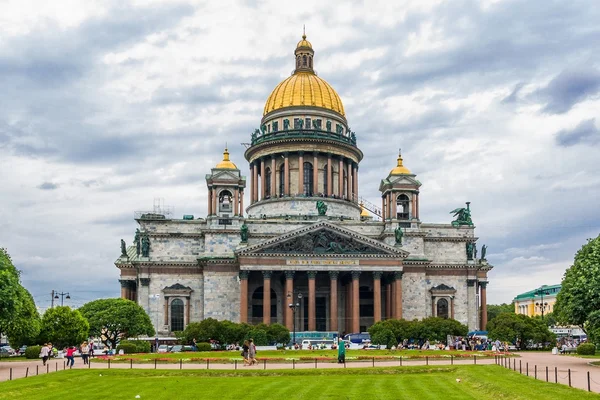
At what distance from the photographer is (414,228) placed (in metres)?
100

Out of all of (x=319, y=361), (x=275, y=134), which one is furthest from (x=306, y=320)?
(x=319, y=361)

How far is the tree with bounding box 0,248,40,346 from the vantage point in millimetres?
52688

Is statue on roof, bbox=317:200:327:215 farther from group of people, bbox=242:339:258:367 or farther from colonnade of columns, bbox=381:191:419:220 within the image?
group of people, bbox=242:339:258:367

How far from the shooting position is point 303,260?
91188 mm

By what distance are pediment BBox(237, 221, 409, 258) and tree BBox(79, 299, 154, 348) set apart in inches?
590

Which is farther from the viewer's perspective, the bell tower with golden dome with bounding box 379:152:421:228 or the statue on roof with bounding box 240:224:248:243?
the bell tower with golden dome with bounding box 379:152:421:228

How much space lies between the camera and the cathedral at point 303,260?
91500mm

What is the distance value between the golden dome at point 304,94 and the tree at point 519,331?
151 ft

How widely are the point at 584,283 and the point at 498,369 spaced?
11837mm

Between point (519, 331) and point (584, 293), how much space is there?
27072 millimetres

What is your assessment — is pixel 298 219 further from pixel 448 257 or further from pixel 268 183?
pixel 448 257

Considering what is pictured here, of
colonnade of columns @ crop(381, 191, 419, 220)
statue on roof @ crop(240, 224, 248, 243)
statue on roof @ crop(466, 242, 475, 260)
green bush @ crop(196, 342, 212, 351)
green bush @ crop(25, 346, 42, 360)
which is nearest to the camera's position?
green bush @ crop(25, 346, 42, 360)

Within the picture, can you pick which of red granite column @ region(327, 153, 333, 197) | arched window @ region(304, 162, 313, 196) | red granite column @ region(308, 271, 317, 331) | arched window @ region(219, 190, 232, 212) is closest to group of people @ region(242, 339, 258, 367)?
red granite column @ region(308, 271, 317, 331)

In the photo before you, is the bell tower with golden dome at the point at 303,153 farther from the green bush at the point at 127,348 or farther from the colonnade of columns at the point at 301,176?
the green bush at the point at 127,348
